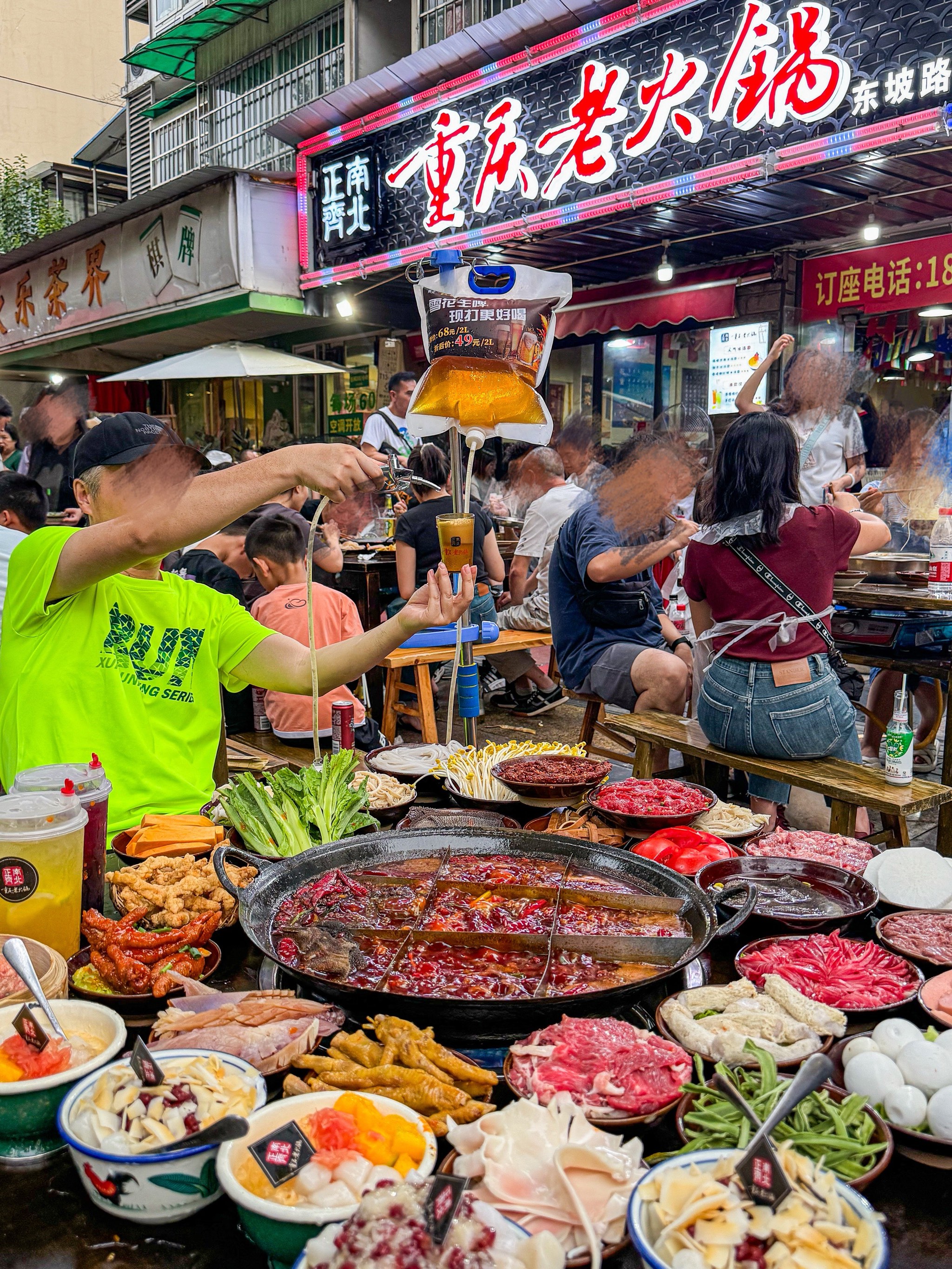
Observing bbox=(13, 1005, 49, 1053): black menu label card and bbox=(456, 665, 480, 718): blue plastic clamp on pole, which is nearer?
bbox=(13, 1005, 49, 1053): black menu label card

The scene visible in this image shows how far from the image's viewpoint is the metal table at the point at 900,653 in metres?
4.84

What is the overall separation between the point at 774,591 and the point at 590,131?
5.49 metres

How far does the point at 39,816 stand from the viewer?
1704 mm

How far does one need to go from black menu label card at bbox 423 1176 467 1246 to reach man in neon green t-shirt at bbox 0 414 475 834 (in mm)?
1605

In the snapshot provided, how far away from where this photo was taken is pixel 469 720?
3.29 metres

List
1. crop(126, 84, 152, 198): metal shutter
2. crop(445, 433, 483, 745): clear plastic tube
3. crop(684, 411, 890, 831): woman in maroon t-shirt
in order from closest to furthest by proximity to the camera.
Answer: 1. crop(445, 433, 483, 745): clear plastic tube
2. crop(684, 411, 890, 831): woman in maroon t-shirt
3. crop(126, 84, 152, 198): metal shutter

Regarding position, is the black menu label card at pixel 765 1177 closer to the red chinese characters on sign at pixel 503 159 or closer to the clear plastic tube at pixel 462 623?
the clear plastic tube at pixel 462 623

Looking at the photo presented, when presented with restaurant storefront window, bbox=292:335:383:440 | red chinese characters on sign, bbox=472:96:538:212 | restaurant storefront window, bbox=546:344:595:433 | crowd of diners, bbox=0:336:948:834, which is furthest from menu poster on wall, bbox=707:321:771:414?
restaurant storefront window, bbox=292:335:383:440

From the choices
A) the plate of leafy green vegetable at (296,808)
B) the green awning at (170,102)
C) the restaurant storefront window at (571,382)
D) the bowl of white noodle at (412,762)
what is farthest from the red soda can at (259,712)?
the green awning at (170,102)

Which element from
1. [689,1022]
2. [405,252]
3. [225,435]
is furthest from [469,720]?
[225,435]

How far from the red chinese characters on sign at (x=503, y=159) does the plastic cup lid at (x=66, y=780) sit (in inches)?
306

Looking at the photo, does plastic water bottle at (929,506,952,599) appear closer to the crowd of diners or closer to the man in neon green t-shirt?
the crowd of diners

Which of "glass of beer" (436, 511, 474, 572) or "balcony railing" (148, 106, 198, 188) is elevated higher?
"balcony railing" (148, 106, 198, 188)

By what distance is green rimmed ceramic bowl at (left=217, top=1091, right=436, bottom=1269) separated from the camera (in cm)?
105
